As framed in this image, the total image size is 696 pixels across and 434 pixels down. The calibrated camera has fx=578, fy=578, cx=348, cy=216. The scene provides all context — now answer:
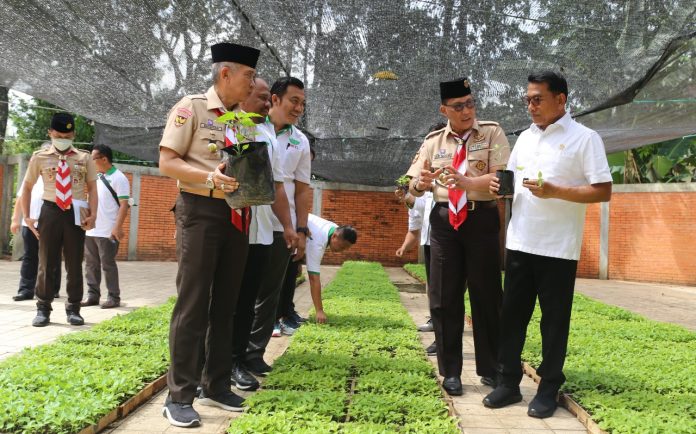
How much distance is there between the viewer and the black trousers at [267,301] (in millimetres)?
4125

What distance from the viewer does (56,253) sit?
5.57 metres

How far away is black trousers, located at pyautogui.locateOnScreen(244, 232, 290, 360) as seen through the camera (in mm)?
4125

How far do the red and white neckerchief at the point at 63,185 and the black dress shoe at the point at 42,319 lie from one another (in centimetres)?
101

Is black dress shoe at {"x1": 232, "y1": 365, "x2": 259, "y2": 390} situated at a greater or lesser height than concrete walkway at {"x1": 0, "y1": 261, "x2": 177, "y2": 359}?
greater

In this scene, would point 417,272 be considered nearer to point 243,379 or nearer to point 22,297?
point 22,297

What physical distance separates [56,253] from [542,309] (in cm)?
450

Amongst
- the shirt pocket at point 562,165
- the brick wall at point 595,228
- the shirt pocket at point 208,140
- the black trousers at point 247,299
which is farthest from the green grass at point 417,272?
the shirt pocket at point 208,140

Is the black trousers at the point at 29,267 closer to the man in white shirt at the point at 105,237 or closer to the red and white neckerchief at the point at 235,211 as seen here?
the man in white shirt at the point at 105,237

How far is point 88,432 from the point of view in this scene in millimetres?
2686

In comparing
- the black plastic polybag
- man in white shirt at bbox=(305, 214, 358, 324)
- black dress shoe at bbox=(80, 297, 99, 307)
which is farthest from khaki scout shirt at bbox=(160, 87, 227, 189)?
black dress shoe at bbox=(80, 297, 99, 307)

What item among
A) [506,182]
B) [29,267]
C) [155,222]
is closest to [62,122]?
[29,267]

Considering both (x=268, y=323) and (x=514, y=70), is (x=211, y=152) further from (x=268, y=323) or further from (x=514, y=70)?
(x=514, y=70)

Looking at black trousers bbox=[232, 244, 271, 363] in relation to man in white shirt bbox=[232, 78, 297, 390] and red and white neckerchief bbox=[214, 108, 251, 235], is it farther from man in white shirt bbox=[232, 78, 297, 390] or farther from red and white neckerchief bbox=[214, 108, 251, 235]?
red and white neckerchief bbox=[214, 108, 251, 235]

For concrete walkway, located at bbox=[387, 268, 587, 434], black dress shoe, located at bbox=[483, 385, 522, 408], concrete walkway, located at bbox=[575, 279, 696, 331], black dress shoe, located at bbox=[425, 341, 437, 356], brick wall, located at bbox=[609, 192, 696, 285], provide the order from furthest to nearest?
brick wall, located at bbox=[609, 192, 696, 285]
concrete walkway, located at bbox=[575, 279, 696, 331]
black dress shoe, located at bbox=[425, 341, 437, 356]
black dress shoe, located at bbox=[483, 385, 522, 408]
concrete walkway, located at bbox=[387, 268, 587, 434]
